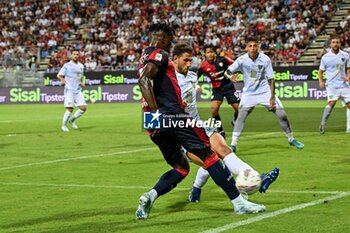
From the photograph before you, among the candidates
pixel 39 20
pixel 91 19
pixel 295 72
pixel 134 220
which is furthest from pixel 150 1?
pixel 134 220

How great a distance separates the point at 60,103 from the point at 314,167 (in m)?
31.4

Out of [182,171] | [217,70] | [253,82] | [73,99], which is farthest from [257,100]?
[73,99]

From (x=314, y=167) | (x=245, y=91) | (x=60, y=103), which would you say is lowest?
(x=60, y=103)

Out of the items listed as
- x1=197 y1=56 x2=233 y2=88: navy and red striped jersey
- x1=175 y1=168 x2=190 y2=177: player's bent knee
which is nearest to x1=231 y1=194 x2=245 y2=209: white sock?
x1=175 y1=168 x2=190 y2=177: player's bent knee

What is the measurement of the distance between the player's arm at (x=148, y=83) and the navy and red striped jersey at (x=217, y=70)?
1105 centimetres

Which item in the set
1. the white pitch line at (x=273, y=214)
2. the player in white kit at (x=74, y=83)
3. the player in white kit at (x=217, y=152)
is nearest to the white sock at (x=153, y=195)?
the player in white kit at (x=217, y=152)

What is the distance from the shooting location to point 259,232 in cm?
730

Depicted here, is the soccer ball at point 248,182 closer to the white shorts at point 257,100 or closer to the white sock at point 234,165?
the white sock at point 234,165

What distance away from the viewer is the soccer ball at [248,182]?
834cm

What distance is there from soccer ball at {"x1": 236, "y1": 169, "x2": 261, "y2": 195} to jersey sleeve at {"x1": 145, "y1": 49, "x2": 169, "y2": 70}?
1598mm

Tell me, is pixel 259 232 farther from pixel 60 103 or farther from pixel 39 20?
pixel 39 20

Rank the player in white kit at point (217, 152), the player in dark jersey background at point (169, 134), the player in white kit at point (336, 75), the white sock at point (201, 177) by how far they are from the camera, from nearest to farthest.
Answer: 1. the player in dark jersey background at point (169, 134)
2. the player in white kit at point (217, 152)
3. the white sock at point (201, 177)
4. the player in white kit at point (336, 75)

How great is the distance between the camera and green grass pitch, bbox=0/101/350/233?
7.94m

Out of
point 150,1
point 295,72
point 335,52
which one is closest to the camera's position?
point 335,52
